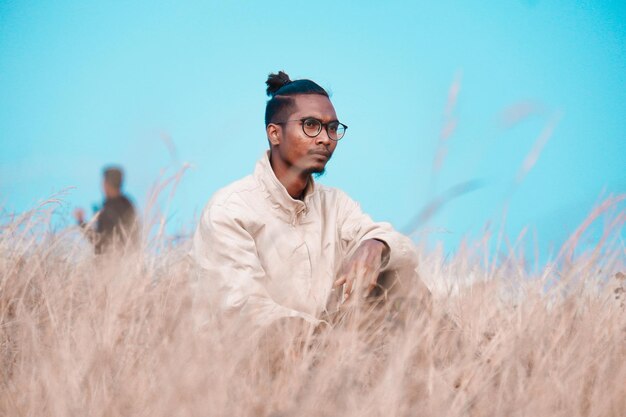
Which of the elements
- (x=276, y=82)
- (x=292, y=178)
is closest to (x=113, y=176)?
(x=276, y=82)

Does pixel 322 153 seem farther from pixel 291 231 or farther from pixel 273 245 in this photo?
pixel 273 245

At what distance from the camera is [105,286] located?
9.48 ft

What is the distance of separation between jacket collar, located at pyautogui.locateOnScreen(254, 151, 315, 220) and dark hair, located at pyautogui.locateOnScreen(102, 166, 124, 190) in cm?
390

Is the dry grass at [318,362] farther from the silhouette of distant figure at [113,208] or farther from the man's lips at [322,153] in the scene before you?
the silhouette of distant figure at [113,208]

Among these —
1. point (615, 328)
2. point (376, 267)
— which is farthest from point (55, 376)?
point (615, 328)

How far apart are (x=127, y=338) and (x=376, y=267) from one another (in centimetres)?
99

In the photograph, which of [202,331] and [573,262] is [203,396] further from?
[573,262]

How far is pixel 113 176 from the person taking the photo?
22.0ft

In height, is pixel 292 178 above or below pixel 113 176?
above

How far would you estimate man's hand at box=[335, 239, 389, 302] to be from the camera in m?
2.53

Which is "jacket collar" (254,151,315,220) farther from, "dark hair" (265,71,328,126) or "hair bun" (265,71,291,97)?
"hair bun" (265,71,291,97)

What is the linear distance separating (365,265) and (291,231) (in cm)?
48

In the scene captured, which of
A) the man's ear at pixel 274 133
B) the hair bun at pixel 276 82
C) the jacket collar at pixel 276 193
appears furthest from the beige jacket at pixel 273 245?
the hair bun at pixel 276 82

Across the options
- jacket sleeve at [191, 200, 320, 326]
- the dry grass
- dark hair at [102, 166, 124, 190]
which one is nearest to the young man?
jacket sleeve at [191, 200, 320, 326]
